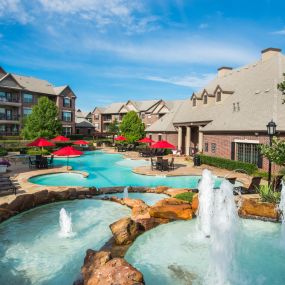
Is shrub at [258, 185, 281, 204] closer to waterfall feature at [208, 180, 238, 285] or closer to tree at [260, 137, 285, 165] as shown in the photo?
tree at [260, 137, 285, 165]

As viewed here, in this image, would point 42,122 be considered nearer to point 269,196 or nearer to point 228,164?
point 228,164

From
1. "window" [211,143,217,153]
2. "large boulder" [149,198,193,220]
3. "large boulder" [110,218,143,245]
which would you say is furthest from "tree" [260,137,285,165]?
"window" [211,143,217,153]

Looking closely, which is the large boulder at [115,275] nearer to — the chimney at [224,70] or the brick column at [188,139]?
the brick column at [188,139]

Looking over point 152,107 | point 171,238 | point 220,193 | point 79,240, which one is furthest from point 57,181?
point 152,107

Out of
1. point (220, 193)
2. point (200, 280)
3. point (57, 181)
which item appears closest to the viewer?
point (200, 280)

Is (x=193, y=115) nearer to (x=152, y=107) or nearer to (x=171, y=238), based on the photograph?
(x=171, y=238)

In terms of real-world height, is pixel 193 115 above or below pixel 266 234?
above

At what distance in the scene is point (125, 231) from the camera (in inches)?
373

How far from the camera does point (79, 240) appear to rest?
9.95m

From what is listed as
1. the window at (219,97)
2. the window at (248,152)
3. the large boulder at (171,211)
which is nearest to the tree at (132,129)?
the window at (219,97)

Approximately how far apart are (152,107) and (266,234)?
61913 mm

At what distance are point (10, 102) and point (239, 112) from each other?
47.0m

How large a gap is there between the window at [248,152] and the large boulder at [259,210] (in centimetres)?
1124

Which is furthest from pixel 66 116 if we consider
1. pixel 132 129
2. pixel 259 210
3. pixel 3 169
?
pixel 259 210
